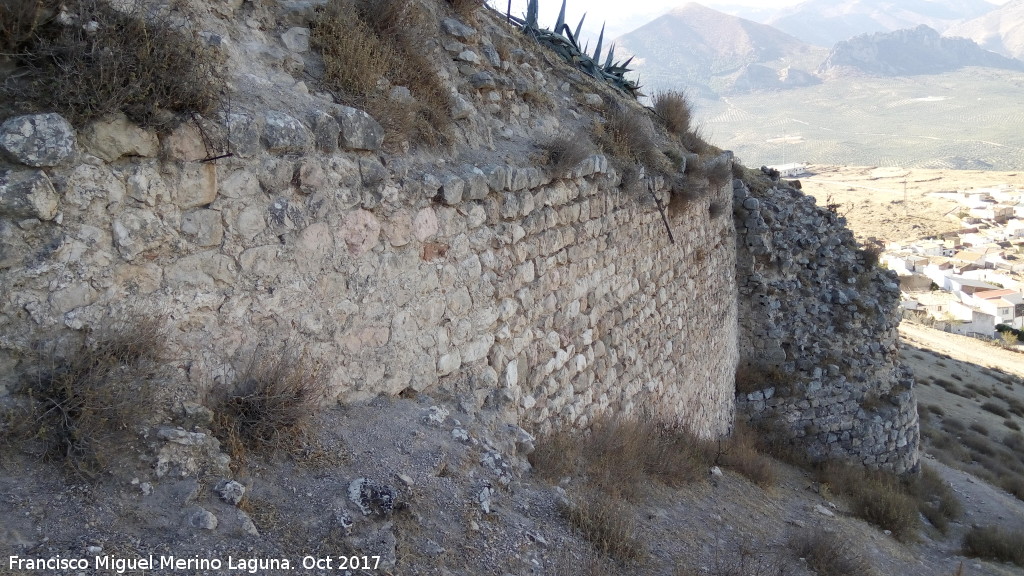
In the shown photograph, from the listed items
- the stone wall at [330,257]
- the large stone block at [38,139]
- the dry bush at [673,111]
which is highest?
the dry bush at [673,111]

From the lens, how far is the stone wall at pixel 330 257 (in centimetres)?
248

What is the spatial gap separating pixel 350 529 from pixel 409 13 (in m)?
3.30

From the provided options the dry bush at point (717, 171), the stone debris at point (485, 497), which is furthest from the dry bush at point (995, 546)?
the stone debris at point (485, 497)

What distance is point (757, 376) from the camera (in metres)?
9.43

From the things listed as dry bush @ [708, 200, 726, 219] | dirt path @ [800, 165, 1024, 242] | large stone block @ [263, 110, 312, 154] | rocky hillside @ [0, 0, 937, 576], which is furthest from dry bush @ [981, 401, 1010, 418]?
dirt path @ [800, 165, 1024, 242]

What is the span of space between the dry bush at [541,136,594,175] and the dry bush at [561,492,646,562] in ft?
7.62

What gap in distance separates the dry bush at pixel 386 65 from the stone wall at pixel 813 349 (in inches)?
255

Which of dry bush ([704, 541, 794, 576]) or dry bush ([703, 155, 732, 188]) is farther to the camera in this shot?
dry bush ([703, 155, 732, 188])

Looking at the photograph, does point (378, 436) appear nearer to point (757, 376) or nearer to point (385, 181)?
point (385, 181)

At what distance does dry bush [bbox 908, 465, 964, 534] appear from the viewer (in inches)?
320

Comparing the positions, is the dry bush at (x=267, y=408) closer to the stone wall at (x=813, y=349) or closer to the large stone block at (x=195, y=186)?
the large stone block at (x=195, y=186)

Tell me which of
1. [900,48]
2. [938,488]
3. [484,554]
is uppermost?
[900,48]

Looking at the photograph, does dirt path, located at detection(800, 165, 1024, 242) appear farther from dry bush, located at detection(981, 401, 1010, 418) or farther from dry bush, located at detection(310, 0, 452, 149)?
dry bush, located at detection(310, 0, 452, 149)

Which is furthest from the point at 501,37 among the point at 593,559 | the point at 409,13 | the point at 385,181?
the point at 593,559
